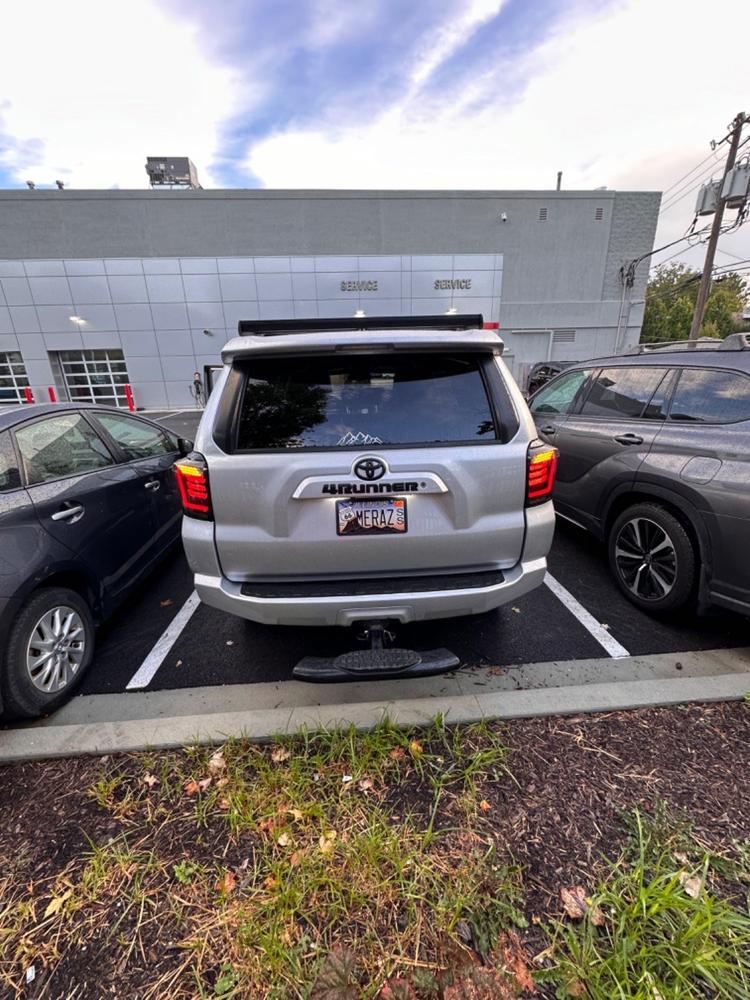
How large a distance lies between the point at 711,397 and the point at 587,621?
1.78 m

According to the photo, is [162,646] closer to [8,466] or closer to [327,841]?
[8,466]

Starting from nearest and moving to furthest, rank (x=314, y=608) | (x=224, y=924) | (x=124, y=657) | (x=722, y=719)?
1. (x=224, y=924)
2. (x=314, y=608)
3. (x=722, y=719)
4. (x=124, y=657)

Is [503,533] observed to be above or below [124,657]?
above

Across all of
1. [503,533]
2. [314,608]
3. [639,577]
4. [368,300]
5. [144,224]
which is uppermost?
[144,224]

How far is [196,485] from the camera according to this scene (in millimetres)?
2131

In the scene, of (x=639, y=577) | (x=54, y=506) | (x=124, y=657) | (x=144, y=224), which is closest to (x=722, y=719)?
(x=639, y=577)

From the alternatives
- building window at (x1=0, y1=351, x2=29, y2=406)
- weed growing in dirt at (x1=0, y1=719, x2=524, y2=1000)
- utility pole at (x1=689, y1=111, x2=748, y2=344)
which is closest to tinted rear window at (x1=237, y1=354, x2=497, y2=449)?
weed growing in dirt at (x1=0, y1=719, x2=524, y2=1000)

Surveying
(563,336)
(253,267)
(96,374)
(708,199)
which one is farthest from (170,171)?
(708,199)

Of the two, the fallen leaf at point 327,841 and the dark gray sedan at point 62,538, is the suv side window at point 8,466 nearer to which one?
the dark gray sedan at point 62,538

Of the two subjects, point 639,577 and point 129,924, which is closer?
point 129,924

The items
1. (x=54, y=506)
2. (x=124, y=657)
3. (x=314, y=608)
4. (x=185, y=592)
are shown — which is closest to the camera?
(x=314, y=608)

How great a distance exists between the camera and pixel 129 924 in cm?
149

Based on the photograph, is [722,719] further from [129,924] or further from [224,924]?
[129,924]

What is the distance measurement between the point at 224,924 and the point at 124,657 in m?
1.97
